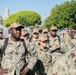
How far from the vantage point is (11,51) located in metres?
5.58

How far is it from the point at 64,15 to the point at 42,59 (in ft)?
144

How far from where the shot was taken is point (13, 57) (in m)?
5.57

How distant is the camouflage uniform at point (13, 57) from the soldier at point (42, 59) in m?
1.42

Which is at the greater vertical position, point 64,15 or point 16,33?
point 64,15

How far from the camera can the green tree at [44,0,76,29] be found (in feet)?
166

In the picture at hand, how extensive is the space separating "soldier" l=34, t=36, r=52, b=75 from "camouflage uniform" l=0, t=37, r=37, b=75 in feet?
4.65

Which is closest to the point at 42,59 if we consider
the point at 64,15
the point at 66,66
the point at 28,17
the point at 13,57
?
the point at 13,57

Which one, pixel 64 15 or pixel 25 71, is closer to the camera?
pixel 25 71

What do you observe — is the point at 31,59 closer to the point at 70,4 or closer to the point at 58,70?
the point at 58,70

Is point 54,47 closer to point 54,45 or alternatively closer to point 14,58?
point 54,45

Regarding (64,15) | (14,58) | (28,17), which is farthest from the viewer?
(28,17)

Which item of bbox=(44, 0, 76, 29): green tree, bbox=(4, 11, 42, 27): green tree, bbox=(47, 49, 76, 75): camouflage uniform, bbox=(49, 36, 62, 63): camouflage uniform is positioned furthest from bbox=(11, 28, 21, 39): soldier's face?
bbox=(4, 11, 42, 27): green tree

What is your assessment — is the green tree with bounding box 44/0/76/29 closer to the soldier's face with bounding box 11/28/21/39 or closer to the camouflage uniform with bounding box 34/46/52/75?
the camouflage uniform with bounding box 34/46/52/75

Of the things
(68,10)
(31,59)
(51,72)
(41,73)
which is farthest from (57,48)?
(68,10)
